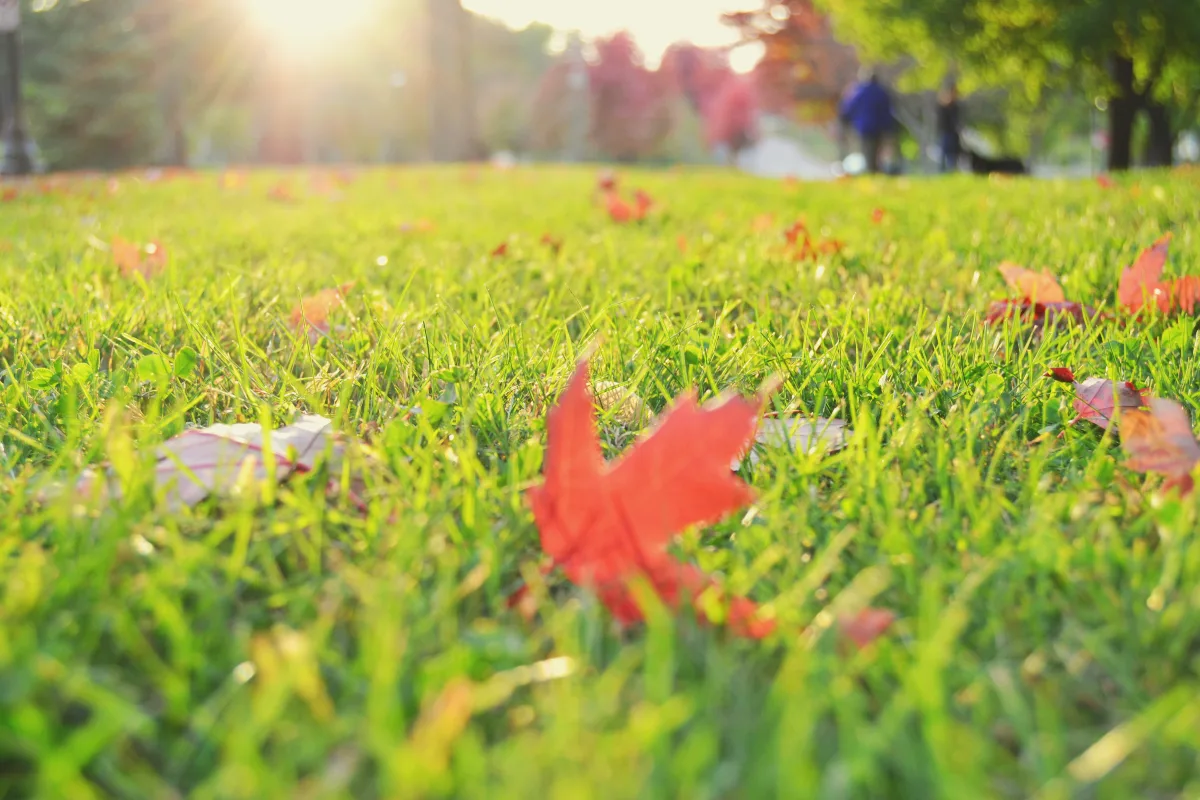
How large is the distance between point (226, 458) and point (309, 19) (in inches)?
2090

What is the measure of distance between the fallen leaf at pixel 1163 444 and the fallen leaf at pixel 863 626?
48 cm

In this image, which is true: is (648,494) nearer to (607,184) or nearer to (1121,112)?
(607,184)

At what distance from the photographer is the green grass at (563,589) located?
67 centimetres

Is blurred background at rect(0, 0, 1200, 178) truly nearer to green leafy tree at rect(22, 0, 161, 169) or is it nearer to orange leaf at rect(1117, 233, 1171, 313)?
green leafy tree at rect(22, 0, 161, 169)

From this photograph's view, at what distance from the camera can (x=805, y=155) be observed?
88.1 m

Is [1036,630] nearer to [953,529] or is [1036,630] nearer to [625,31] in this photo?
[953,529]

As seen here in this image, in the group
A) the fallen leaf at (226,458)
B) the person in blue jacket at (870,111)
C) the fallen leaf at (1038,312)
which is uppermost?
the fallen leaf at (226,458)

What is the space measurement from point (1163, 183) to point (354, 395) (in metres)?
5.64

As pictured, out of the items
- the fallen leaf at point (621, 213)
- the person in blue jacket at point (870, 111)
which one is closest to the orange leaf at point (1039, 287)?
the fallen leaf at point (621, 213)

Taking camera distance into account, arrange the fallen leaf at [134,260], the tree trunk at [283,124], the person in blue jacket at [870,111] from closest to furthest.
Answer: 1. the fallen leaf at [134,260]
2. the person in blue jacket at [870,111]
3. the tree trunk at [283,124]

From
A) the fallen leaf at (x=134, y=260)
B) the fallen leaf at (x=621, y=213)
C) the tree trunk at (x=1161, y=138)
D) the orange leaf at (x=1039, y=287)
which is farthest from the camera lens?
the tree trunk at (x=1161, y=138)

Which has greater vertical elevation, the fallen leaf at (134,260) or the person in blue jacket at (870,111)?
the fallen leaf at (134,260)

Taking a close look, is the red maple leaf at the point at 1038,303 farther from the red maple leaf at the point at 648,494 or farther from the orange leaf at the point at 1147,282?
the red maple leaf at the point at 648,494

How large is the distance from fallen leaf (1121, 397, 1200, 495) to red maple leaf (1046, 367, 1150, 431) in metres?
0.19
